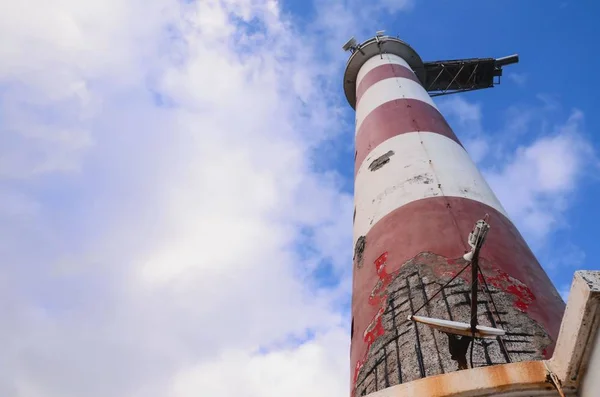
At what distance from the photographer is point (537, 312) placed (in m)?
3.82

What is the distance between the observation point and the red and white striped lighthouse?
358 cm

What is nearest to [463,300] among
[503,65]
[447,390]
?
[447,390]

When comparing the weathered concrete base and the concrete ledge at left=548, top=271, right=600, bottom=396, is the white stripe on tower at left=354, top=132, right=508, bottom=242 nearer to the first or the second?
the weathered concrete base

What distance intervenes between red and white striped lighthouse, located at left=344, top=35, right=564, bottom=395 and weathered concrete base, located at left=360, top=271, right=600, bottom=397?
85cm

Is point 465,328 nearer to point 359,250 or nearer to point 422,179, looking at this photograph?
point 359,250

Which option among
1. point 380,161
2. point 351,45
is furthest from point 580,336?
point 351,45

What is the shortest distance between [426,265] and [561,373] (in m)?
2.48

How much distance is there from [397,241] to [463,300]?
3.44 ft

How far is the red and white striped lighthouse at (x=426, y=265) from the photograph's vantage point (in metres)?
3.58

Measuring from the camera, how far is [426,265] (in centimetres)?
429

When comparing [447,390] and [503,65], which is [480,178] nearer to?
[447,390]

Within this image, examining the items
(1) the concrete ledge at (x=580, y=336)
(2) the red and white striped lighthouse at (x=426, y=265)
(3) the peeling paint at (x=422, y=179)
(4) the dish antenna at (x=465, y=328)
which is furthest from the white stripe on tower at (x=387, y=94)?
(1) the concrete ledge at (x=580, y=336)

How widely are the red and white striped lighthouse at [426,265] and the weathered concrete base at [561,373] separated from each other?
85 centimetres

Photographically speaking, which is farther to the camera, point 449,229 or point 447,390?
point 449,229
